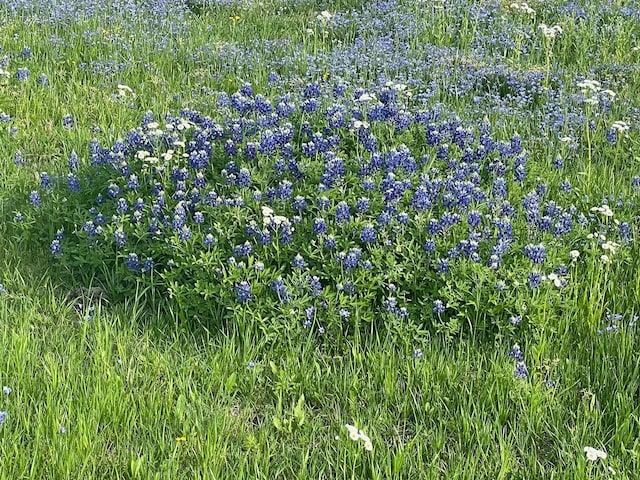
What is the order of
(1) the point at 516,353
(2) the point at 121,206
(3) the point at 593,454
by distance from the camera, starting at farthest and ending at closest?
(2) the point at 121,206 → (1) the point at 516,353 → (3) the point at 593,454

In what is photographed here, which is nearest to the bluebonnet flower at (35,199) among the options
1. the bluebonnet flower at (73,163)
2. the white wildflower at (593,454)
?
the bluebonnet flower at (73,163)

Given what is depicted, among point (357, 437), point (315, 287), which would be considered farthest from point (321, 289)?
point (357, 437)

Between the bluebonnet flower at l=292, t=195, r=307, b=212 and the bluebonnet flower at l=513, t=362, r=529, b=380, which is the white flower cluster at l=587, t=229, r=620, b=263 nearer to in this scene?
the bluebonnet flower at l=513, t=362, r=529, b=380

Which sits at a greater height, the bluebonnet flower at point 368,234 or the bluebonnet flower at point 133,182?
the bluebonnet flower at point 133,182

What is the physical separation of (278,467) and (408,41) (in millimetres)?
4927

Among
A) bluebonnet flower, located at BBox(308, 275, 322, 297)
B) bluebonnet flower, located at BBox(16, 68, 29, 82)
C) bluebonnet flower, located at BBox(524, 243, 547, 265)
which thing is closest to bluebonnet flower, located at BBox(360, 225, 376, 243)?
bluebonnet flower, located at BBox(308, 275, 322, 297)

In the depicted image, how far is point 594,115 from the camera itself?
5691 mm

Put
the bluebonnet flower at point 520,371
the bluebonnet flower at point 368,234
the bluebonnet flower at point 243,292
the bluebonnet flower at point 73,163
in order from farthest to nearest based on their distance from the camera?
1. the bluebonnet flower at point 73,163
2. the bluebonnet flower at point 368,234
3. the bluebonnet flower at point 243,292
4. the bluebonnet flower at point 520,371

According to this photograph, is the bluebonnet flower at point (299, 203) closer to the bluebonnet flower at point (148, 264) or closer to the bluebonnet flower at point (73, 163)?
the bluebonnet flower at point (148, 264)

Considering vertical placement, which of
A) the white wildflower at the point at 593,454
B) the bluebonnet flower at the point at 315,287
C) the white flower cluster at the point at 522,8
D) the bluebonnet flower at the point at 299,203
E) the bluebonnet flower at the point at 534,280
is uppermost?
the white flower cluster at the point at 522,8

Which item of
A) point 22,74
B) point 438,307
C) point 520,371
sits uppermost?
point 22,74

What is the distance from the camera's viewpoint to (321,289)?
373 cm

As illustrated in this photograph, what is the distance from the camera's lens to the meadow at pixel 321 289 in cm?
305

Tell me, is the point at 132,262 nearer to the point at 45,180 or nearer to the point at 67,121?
the point at 45,180
